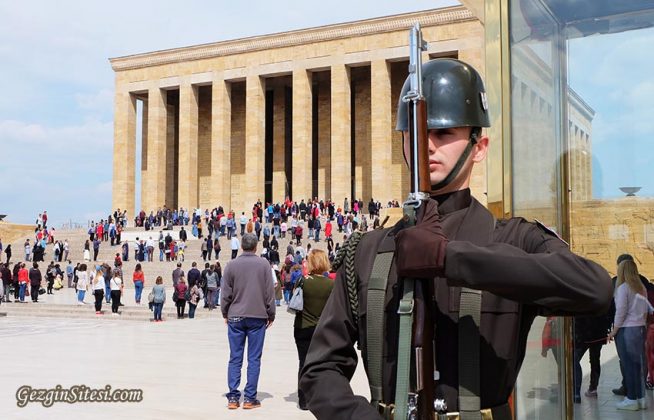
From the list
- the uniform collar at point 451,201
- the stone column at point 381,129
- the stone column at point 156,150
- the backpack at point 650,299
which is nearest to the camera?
the uniform collar at point 451,201

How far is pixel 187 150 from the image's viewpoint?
145 feet

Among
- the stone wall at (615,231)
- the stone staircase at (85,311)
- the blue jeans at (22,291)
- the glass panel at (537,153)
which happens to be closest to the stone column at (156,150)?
the blue jeans at (22,291)

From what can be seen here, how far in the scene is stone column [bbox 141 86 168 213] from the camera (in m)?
45.5

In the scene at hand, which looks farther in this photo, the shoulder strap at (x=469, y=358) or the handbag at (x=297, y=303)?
the handbag at (x=297, y=303)

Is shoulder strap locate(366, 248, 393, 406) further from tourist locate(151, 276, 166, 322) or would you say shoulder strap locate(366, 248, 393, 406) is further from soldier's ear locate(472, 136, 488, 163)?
tourist locate(151, 276, 166, 322)

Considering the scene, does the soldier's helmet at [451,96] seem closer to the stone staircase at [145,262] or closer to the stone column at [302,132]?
the stone staircase at [145,262]

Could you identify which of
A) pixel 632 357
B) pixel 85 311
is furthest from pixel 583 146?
pixel 85 311

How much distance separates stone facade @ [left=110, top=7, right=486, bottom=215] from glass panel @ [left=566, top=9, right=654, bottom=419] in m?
31.9

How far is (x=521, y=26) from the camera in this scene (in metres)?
4.39

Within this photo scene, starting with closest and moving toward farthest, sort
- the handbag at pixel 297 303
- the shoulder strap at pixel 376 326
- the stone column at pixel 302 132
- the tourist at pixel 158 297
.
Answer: the shoulder strap at pixel 376 326, the handbag at pixel 297 303, the tourist at pixel 158 297, the stone column at pixel 302 132

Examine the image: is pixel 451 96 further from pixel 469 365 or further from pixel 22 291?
pixel 22 291

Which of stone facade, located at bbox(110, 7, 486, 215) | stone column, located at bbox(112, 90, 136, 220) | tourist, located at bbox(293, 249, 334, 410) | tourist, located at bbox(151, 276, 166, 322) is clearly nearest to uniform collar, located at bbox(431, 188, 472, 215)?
tourist, located at bbox(293, 249, 334, 410)

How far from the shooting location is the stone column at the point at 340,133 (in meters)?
Result: 40.5

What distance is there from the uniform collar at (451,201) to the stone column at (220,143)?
4230 cm
